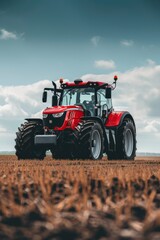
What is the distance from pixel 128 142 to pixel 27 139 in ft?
15.4

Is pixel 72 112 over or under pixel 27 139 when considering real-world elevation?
over

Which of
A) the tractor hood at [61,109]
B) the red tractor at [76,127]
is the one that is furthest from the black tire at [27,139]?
the tractor hood at [61,109]

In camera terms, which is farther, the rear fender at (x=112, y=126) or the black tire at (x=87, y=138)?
the rear fender at (x=112, y=126)

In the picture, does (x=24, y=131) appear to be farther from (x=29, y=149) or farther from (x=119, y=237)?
(x=119, y=237)

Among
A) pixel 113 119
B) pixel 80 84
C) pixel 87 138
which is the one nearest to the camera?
pixel 87 138

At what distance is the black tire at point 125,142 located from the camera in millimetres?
20391

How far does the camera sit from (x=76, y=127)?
59.1 feet

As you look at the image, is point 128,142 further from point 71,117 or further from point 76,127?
point 76,127

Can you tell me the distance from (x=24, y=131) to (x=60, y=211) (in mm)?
14150

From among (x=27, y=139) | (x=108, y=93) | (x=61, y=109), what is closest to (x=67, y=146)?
(x=61, y=109)

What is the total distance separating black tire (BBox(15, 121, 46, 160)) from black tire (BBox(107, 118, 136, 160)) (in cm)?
289

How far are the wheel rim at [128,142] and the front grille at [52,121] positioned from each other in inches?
134

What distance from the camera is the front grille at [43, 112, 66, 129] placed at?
1884cm

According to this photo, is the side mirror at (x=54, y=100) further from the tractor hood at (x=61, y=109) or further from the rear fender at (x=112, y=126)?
the rear fender at (x=112, y=126)
